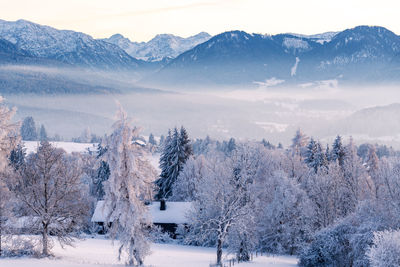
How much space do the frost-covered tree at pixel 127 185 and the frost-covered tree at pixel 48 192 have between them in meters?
2.97

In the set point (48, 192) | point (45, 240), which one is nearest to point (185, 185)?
point (48, 192)

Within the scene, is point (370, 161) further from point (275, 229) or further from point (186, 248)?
point (186, 248)

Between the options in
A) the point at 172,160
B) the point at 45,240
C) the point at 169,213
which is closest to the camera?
the point at 45,240

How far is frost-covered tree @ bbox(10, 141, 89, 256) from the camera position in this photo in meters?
32.3

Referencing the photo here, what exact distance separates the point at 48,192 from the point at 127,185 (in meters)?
5.77

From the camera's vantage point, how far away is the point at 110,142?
30.9m

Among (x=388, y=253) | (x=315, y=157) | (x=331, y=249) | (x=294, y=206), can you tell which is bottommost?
(x=331, y=249)

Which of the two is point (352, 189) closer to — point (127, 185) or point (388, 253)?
point (388, 253)

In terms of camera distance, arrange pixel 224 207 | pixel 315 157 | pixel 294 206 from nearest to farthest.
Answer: pixel 224 207 → pixel 294 206 → pixel 315 157

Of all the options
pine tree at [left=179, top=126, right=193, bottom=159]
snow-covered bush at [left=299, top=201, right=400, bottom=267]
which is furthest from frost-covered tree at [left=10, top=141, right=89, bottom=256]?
pine tree at [left=179, top=126, right=193, bottom=159]

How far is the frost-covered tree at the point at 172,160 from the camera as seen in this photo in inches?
2771

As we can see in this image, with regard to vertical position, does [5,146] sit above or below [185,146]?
below

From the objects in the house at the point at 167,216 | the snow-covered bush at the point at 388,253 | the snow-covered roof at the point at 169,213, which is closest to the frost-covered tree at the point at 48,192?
the snow-covered bush at the point at 388,253

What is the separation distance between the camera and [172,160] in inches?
2778
